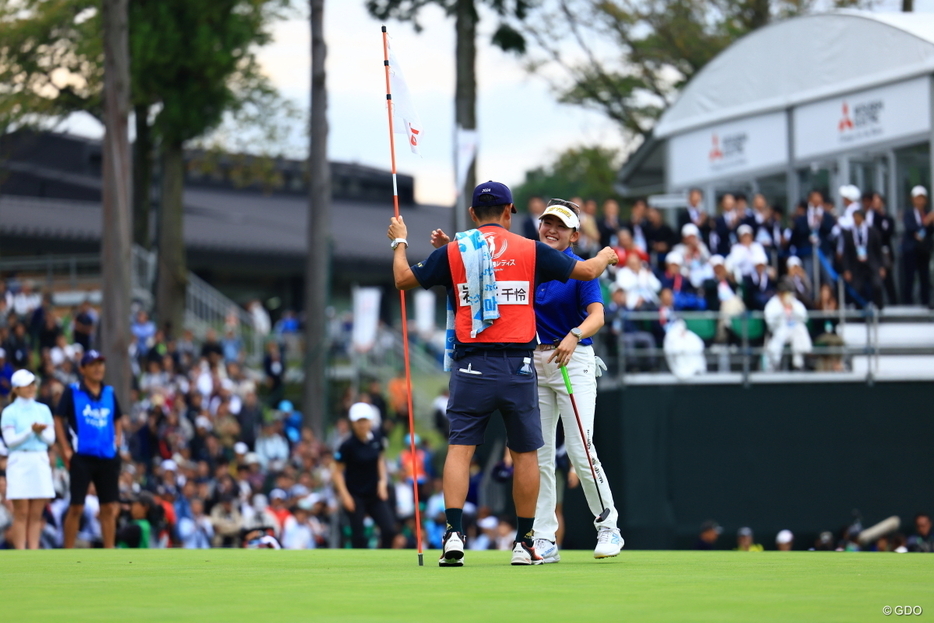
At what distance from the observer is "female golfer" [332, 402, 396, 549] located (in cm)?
1362

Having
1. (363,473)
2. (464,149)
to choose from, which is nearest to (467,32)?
(464,149)

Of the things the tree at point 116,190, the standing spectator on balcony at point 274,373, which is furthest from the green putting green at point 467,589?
the standing spectator on balcony at point 274,373

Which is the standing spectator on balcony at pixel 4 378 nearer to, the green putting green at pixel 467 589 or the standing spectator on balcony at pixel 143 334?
the standing spectator on balcony at pixel 143 334

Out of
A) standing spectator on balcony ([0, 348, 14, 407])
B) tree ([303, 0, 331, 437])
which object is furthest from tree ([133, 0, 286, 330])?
standing spectator on balcony ([0, 348, 14, 407])

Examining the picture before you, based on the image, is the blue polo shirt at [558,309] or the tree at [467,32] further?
the tree at [467,32]

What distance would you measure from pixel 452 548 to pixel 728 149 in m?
18.3

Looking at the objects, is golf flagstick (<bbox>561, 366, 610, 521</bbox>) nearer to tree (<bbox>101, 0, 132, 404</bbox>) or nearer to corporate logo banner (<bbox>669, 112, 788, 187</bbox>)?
tree (<bbox>101, 0, 132, 404</bbox>)

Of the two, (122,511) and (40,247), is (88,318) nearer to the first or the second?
(122,511)

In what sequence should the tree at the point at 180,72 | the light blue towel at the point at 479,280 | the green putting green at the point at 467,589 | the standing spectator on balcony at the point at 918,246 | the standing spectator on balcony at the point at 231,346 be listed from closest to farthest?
the green putting green at the point at 467,589 < the light blue towel at the point at 479,280 < the standing spectator on balcony at the point at 918,246 < the standing spectator on balcony at the point at 231,346 < the tree at the point at 180,72

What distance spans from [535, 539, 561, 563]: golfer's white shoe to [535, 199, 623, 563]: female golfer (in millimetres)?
54

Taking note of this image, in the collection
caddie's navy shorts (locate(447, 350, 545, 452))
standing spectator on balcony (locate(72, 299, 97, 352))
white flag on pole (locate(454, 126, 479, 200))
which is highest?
white flag on pole (locate(454, 126, 479, 200))

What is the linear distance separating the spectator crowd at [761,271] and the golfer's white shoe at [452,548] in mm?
10693

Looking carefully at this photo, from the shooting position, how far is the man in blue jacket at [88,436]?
12195mm

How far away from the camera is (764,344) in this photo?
18.9 m
